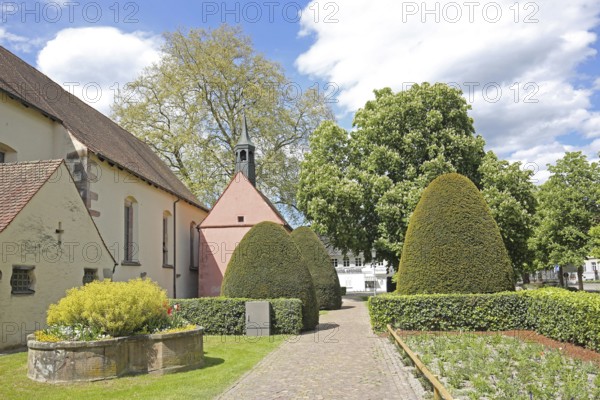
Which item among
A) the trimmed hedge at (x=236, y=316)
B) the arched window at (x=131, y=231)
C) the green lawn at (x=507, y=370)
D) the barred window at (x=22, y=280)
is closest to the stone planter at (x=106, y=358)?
the barred window at (x=22, y=280)

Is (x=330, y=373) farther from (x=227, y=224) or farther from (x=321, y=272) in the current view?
(x=227, y=224)

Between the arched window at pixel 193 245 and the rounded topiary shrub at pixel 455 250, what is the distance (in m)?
18.8

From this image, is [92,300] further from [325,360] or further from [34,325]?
[325,360]

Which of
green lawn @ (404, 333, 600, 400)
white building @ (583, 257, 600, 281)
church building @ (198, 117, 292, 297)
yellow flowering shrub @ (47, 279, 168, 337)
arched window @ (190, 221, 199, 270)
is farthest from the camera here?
white building @ (583, 257, 600, 281)

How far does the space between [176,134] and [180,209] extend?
29.7 feet

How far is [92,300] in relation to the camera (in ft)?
31.2

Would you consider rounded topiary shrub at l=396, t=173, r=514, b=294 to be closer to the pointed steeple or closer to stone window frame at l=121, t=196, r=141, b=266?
stone window frame at l=121, t=196, r=141, b=266

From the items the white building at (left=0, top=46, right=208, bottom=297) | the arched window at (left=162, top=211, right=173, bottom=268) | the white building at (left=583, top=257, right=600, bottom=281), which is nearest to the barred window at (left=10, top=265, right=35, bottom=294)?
the white building at (left=0, top=46, right=208, bottom=297)

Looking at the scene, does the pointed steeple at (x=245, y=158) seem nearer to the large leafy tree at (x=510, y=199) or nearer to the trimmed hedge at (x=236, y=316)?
the large leafy tree at (x=510, y=199)

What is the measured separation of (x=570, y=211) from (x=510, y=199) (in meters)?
14.9

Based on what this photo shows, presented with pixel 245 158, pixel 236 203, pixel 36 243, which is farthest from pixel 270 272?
pixel 245 158

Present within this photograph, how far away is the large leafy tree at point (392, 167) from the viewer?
2797 centimetres

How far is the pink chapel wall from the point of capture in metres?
30.3

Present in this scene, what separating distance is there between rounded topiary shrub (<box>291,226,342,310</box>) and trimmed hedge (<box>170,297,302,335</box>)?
34.7 ft
